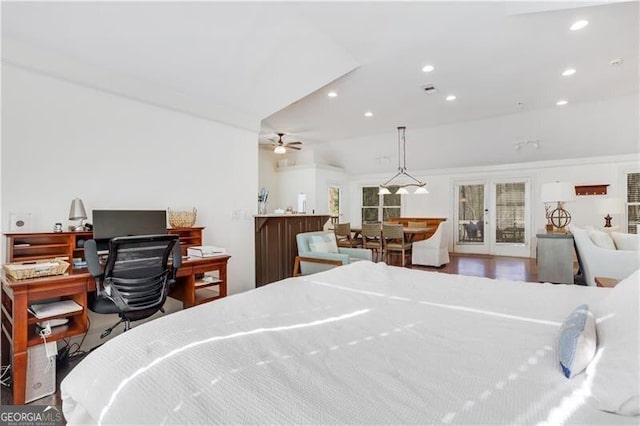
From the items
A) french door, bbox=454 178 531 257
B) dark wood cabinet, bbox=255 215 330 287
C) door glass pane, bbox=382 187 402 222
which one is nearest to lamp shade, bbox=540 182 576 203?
french door, bbox=454 178 531 257

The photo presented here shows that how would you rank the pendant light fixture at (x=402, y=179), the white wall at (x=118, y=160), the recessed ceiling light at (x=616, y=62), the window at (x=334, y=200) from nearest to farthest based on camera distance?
the white wall at (x=118, y=160) < the recessed ceiling light at (x=616, y=62) < the pendant light fixture at (x=402, y=179) < the window at (x=334, y=200)

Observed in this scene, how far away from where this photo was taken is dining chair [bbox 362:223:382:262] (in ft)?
21.3

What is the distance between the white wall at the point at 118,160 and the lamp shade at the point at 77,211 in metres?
0.18

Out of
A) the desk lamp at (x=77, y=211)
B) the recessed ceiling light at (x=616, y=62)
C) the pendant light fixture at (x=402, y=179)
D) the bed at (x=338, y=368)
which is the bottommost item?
the bed at (x=338, y=368)

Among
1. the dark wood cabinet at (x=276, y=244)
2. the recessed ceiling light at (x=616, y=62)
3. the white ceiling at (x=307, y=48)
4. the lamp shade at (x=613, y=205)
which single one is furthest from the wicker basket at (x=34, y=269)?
the lamp shade at (x=613, y=205)

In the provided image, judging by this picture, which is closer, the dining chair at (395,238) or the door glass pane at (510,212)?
the dining chair at (395,238)

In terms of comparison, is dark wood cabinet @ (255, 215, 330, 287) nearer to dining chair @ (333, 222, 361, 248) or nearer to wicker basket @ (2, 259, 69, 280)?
dining chair @ (333, 222, 361, 248)

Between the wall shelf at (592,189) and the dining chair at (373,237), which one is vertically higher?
the wall shelf at (592,189)

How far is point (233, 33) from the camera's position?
9.67 feet

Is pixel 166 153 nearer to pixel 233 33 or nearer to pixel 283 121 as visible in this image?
pixel 233 33

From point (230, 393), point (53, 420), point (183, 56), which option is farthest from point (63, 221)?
point (230, 393)

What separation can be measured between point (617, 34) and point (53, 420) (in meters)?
5.60

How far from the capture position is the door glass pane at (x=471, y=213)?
8.31 metres

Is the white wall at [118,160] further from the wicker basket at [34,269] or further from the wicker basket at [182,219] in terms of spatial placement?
the wicker basket at [34,269]
